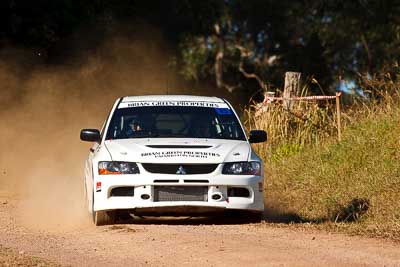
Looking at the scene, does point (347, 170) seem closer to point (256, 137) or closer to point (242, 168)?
point (256, 137)

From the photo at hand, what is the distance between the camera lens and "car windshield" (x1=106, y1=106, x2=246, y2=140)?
14016mm

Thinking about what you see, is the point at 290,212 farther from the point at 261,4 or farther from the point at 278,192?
the point at 261,4

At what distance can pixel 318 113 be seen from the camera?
2131 centimetres

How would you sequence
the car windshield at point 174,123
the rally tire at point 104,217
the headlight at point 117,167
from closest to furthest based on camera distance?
the headlight at point 117,167
the rally tire at point 104,217
the car windshield at point 174,123

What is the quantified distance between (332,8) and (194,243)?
118 ft

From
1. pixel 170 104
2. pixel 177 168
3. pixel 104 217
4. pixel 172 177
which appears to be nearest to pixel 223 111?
pixel 170 104

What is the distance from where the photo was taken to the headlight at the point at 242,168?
13032 mm

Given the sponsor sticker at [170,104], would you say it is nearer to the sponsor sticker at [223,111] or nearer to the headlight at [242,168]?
the sponsor sticker at [223,111]

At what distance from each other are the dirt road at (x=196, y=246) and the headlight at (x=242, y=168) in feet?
1.85

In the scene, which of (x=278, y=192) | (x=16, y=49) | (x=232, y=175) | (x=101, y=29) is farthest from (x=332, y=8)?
(x=232, y=175)

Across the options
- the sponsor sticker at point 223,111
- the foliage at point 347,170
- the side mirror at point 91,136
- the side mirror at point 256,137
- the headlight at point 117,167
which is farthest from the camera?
the foliage at point 347,170

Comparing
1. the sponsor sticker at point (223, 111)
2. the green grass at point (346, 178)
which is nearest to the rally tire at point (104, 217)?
the sponsor sticker at point (223, 111)

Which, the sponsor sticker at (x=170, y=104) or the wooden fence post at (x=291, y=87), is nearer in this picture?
the sponsor sticker at (x=170, y=104)

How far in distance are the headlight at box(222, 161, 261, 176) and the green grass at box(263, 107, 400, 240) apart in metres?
0.97
